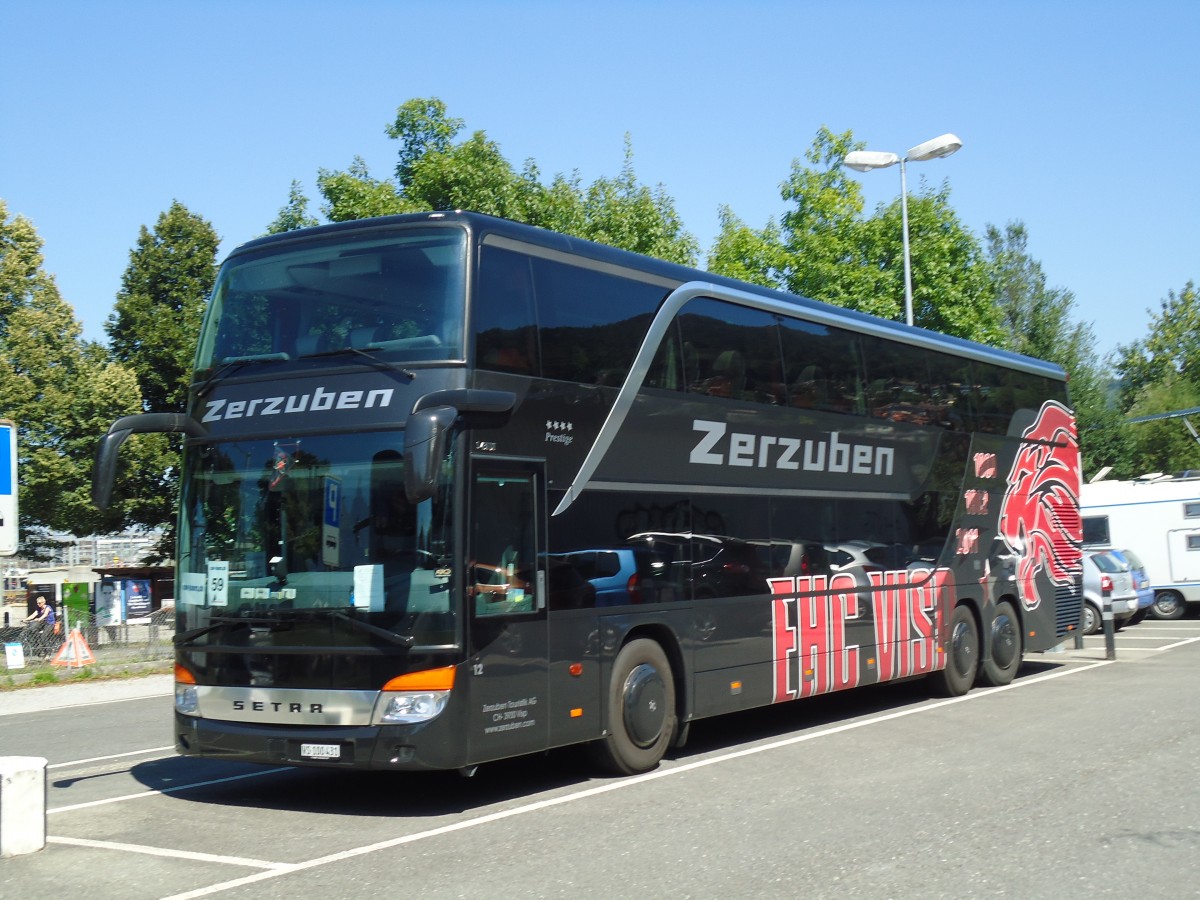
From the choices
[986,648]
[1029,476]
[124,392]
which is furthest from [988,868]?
[124,392]

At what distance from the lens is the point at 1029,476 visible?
18.1 metres

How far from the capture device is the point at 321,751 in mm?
8852

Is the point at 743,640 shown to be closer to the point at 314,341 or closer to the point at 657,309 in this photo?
the point at 657,309

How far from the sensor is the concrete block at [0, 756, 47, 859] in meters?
7.81

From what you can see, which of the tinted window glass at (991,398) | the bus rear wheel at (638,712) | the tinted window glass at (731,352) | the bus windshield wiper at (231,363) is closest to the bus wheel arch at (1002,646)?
the tinted window glass at (991,398)

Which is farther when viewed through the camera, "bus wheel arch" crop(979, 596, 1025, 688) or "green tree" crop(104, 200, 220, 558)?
"green tree" crop(104, 200, 220, 558)

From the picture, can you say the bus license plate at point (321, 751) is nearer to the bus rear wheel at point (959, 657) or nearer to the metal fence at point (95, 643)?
the bus rear wheel at point (959, 657)

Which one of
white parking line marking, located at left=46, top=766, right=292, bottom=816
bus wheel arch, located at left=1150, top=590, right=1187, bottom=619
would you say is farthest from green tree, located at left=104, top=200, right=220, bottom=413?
white parking line marking, located at left=46, top=766, right=292, bottom=816

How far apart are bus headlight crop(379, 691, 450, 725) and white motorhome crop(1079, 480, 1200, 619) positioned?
1016 inches

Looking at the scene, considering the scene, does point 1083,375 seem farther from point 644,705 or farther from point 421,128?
point 644,705

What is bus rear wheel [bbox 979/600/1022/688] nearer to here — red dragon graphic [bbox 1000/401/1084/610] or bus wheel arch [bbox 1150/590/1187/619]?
red dragon graphic [bbox 1000/401/1084/610]

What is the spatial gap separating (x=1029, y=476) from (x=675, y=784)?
9873mm

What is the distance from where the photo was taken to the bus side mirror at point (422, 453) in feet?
25.7

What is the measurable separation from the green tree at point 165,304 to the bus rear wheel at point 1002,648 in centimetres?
3292
